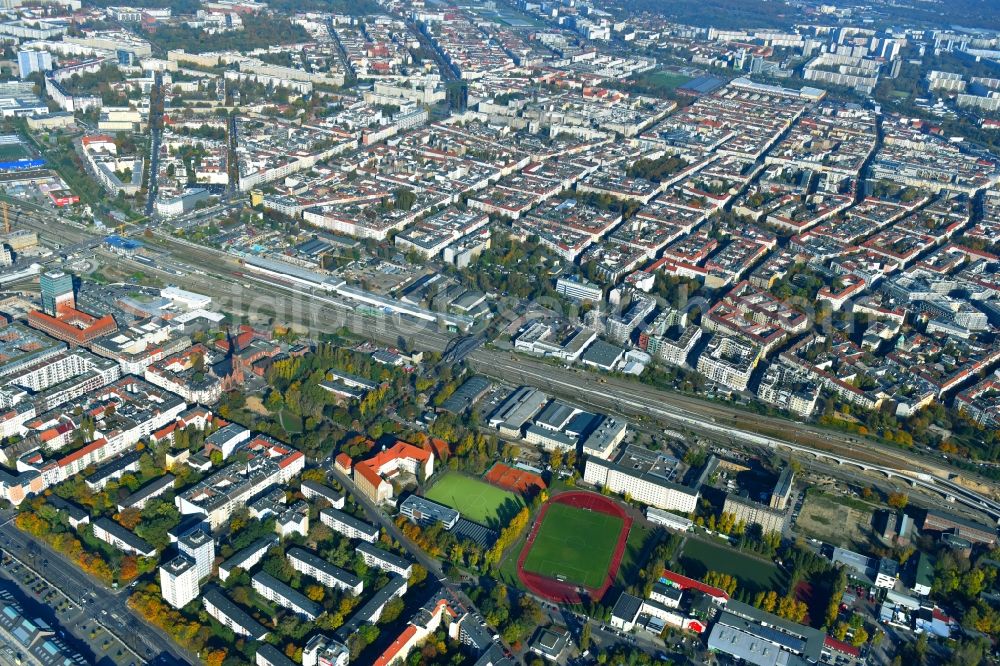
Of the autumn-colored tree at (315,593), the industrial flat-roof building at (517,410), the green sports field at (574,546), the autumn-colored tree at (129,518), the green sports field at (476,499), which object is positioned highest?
the industrial flat-roof building at (517,410)

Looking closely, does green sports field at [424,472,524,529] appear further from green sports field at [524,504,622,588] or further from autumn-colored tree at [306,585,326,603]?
autumn-colored tree at [306,585,326,603]

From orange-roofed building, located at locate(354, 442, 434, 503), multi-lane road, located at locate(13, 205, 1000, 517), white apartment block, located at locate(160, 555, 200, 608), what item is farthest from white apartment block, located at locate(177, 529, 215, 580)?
multi-lane road, located at locate(13, 205, 1000, 517)

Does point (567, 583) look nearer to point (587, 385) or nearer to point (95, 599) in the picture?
point (587, 385)

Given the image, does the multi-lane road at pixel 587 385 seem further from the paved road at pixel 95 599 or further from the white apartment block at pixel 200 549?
the paved road at pixel 95 599

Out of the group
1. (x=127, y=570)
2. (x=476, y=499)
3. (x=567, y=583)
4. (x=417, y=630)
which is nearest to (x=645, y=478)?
(x=567, y=583)

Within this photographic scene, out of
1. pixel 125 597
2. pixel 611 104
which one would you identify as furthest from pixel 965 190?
pixel 125 597

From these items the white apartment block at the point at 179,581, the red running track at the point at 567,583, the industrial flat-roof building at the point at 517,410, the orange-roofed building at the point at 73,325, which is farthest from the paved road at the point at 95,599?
the industrial flat-roof building at the point at 517,410

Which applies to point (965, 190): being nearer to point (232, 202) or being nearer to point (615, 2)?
point (232, 202)
